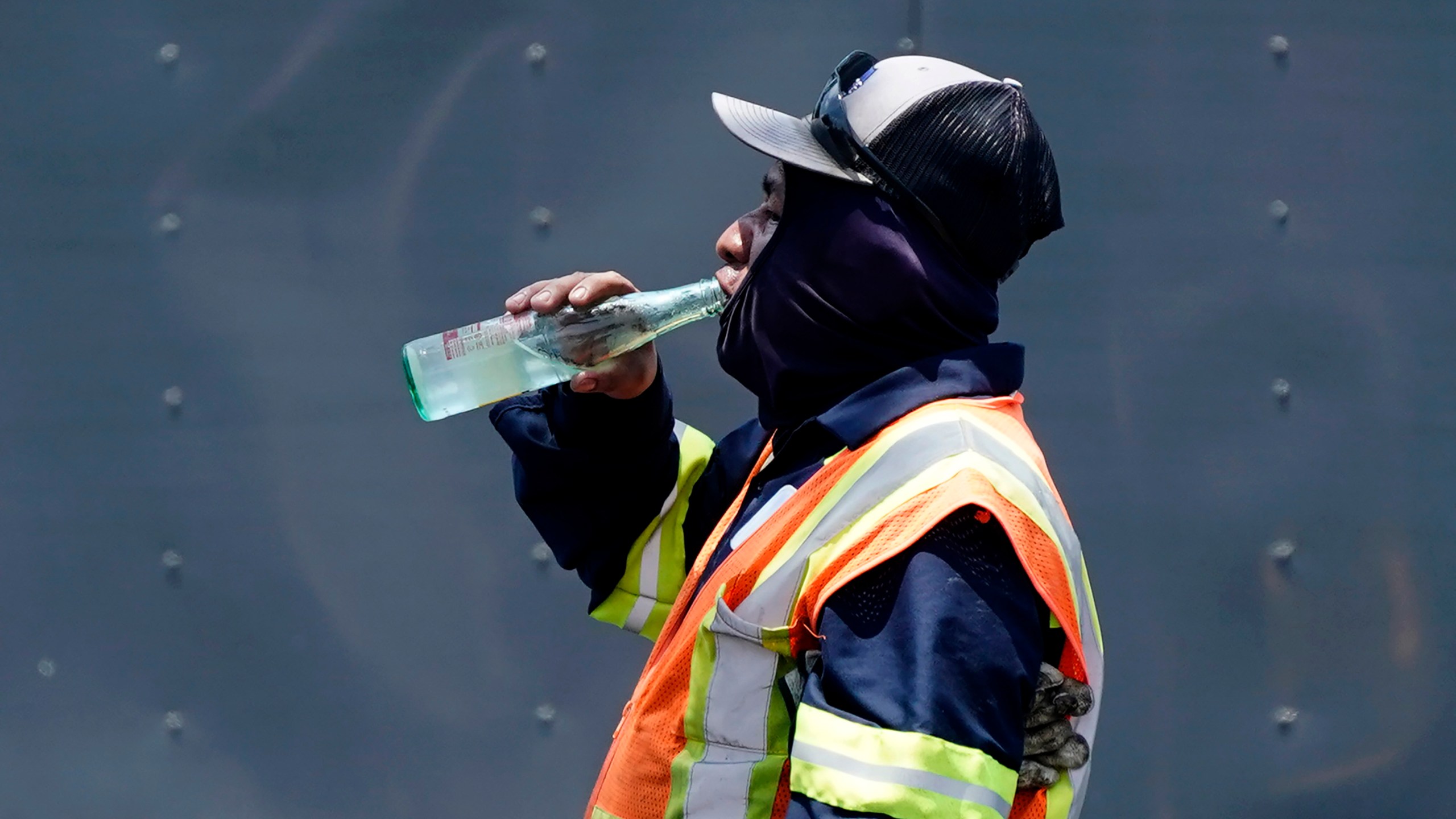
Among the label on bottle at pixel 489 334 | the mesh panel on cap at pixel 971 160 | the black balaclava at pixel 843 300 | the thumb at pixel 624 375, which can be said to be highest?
the mesh panel on cap at pixel 971 160

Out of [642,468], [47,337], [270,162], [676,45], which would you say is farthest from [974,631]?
[47,337]

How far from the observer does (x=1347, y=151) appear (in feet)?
8.34

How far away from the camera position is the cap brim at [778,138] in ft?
5.38

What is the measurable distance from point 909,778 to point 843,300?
22.6 inches

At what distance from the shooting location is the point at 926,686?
4.25 feet

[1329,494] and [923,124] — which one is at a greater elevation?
[923,124]

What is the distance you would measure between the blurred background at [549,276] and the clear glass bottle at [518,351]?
497 millimetres

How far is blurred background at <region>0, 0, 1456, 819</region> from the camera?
2.54 metres

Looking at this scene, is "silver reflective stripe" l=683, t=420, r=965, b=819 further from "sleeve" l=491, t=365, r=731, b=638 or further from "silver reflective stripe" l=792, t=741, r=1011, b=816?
"sleeve" l=491, t=365, r=731, b=638

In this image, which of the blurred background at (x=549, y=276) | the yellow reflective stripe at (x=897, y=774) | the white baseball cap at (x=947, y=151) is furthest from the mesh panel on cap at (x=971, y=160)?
the blurred background at (x=549, y=276)

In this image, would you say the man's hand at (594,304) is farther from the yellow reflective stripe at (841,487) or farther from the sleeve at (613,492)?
the yellow reflective stripe at (841,487)

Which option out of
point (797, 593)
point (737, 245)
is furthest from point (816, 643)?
point (737, 245)

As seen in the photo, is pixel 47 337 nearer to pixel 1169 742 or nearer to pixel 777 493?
pixel 777 493

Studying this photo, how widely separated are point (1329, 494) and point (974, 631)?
4.78 ft
